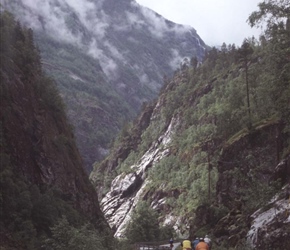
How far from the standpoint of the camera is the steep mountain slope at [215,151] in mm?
30003

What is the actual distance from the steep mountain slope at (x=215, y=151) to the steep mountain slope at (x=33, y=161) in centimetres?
1088

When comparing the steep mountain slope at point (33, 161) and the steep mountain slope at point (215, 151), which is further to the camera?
the steep mountain slope at point (215, 151)

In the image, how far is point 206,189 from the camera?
7600 centimetres

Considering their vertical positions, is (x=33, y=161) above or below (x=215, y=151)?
above

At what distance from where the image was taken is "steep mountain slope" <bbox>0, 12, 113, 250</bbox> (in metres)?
28.0

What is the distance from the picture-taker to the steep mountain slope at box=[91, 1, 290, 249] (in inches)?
1181

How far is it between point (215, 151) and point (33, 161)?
4893 centimetres

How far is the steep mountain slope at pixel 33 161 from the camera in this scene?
28.0m

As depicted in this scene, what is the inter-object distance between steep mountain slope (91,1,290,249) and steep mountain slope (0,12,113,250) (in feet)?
35.7

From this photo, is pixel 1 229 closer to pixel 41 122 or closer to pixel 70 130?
pixel 41 122

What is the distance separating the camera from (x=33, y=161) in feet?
120

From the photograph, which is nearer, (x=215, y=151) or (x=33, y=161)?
(x=33, y=161)

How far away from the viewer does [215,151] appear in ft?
266

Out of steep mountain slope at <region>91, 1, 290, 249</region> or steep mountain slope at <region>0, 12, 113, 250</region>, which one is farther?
steep mountain slope at <region>91, 1, 290, 249</region>
